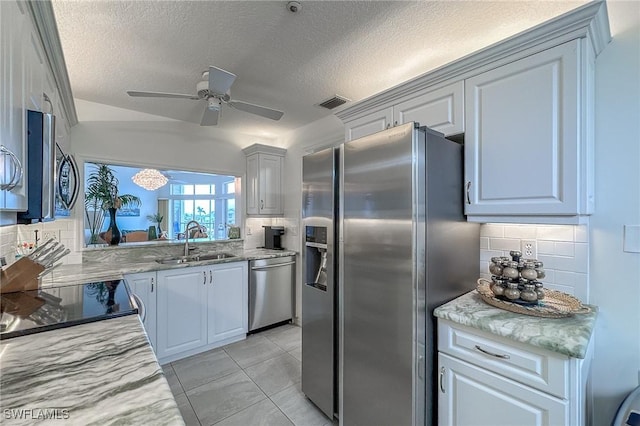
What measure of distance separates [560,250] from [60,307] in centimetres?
285

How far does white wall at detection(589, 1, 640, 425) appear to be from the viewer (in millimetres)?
1440

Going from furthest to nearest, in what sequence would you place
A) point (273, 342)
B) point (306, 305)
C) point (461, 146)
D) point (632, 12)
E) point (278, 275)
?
point (278, 275)
point (273, 342)
point (306, 305)
point (461, 146)
point (632, 12)

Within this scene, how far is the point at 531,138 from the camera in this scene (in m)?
1.46

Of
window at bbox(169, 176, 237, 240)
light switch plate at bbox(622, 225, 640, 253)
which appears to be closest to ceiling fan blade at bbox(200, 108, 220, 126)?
light switch plate at bbox(622, 225, 640, 253)

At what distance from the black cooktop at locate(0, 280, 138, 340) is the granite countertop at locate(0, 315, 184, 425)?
0.08 meters

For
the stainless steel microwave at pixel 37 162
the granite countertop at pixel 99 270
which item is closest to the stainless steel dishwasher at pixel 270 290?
the granite countertop at pixel 99 270

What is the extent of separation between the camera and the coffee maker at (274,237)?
13.2 feet

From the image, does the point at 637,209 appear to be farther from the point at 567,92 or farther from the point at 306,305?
the point at 306,305

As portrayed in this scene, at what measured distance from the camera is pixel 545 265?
5.51 feet

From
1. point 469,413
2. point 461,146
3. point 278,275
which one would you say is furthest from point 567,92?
point 278,275

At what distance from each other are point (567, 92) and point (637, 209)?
72 centimetres

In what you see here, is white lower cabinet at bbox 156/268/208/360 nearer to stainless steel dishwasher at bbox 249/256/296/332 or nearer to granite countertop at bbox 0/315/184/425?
stainless steel dishwasher at bbox 249/256/296/332

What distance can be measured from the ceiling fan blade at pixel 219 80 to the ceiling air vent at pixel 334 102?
3.86ft

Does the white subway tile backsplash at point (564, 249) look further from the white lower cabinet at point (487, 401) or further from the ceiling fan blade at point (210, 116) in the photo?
the ceiling fan blade at point (210, 116)
